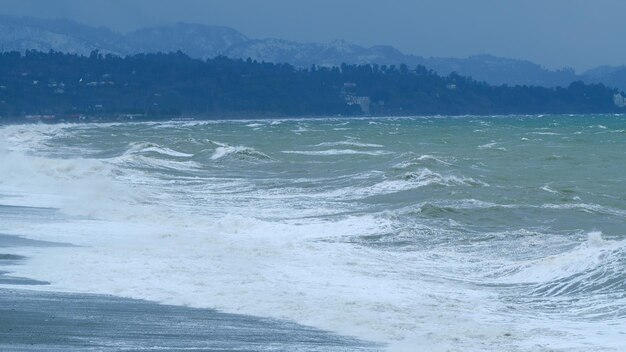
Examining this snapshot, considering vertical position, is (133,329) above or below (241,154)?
above

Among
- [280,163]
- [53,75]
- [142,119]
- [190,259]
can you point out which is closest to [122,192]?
[190,259]

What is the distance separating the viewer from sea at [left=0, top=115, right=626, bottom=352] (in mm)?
12242

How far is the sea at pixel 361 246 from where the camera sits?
12242 mm

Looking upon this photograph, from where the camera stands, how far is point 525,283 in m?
14.7

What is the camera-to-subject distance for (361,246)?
714 inches

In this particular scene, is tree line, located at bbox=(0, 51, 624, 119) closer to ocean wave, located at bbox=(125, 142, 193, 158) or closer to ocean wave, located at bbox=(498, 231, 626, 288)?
ocean wave, located at bbox=(125, 142, 193, 158)

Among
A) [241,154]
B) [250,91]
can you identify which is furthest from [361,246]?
[250,91]

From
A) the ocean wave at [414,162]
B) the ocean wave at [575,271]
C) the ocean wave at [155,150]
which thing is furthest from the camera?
the ocean wave at [155,150]

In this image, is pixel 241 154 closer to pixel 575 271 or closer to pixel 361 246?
pixel 361 246

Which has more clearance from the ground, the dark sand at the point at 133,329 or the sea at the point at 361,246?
the dark sand at the point at 133,329

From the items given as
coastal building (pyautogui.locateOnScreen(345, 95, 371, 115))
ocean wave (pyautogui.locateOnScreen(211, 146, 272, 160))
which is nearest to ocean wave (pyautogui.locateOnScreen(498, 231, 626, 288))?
ocean wave (pyautogui.locateOnScreen(211, 146, 272, 160))

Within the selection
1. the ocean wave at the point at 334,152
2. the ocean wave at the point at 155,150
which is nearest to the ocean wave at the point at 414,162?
the ocean wave at the point at 334,152

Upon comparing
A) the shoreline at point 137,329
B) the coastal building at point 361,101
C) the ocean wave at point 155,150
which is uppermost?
the shoreline at point 137,329

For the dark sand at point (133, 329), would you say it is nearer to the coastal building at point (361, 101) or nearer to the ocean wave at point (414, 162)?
the ocean wave at point (414, 162)
